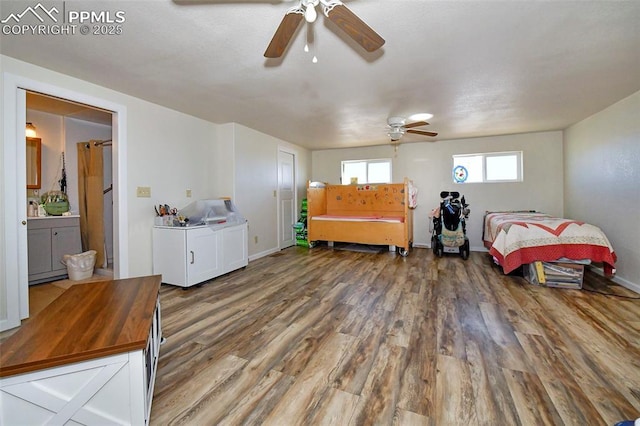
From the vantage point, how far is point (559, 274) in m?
3.18

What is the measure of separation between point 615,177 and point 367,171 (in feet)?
13.4

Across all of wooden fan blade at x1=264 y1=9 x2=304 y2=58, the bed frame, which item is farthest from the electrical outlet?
the bed frame

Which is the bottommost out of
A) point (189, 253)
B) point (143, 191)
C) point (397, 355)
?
point (397, 355)

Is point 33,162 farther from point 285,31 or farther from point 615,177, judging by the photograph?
point 615,177

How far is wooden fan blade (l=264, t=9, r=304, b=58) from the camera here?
1370 mm

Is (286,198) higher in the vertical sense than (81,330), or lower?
higher

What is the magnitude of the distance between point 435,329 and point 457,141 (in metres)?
4.56

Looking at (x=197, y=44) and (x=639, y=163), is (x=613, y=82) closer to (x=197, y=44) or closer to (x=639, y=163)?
(x=639, y=163)

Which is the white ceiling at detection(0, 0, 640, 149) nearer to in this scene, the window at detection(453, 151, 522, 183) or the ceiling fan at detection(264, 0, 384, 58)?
the ceiling fan at detection(264, 0, 384, 58)

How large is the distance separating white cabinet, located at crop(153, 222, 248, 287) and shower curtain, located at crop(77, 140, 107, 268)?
122cm

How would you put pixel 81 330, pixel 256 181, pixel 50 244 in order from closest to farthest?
pixel 81 330 → pixel 50 244 → pixel 256 181

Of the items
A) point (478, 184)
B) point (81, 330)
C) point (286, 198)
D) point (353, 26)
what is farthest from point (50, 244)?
point (478, 184)

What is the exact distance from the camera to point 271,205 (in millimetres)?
5211

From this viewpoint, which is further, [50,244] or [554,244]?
[50,244]
